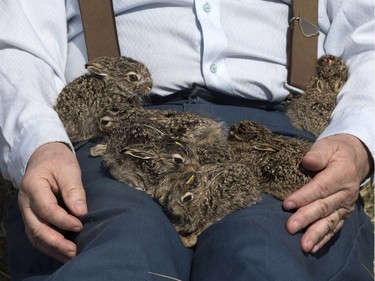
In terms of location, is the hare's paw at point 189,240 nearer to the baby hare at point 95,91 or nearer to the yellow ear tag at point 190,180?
the yellow ear tag at point 190,180

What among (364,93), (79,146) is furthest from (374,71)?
(79,146)

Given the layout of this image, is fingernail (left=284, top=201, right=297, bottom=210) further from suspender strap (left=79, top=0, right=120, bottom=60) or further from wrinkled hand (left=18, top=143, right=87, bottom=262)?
suspender strap (left=79, top=0, right=120, bottom=60)

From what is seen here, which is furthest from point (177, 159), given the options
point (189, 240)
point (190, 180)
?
point (189, 240)

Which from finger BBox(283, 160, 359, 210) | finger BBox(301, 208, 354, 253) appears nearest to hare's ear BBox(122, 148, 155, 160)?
finger BBox(283, 160, 359, 210)

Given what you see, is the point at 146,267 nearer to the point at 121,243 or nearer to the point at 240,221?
the point at 121,243

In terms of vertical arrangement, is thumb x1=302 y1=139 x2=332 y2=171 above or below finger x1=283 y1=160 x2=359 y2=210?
above

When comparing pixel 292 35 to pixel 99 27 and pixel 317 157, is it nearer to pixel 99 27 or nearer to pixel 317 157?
pixel 317 157

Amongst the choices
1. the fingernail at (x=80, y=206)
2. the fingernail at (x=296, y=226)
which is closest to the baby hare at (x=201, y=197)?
the fingernail at (x=296, y=226)
